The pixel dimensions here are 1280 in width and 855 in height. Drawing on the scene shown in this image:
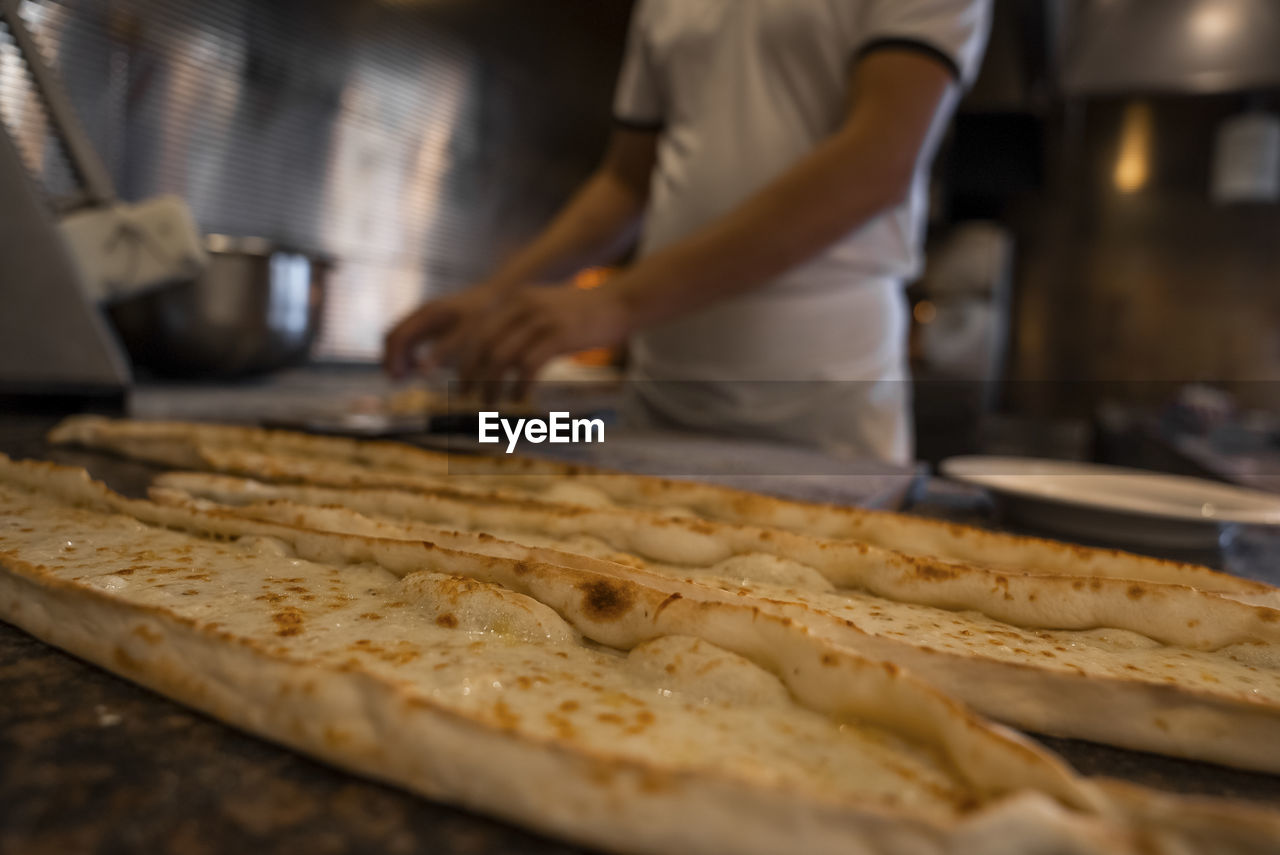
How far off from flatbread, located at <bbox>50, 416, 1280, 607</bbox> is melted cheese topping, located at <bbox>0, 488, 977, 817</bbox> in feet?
1.23

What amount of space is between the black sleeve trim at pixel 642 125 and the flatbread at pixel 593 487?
1.40 meters

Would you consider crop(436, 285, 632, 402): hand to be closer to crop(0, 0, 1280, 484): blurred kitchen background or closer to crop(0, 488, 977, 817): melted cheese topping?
crop(0, 488, 977, 817): melted cheese topping

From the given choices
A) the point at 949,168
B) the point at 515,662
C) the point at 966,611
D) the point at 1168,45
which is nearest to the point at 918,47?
the point at 966,611

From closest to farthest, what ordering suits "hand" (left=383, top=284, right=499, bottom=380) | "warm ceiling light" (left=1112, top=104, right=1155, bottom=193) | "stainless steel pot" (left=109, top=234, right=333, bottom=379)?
"hand" (left=383, top=284, right=499, bottom=380) < "stainless steel pot" (left=109, top=234, right=333, bottom=379) < "warm ceiling light" (left=1112, top=104, right=1155, bottom=193)

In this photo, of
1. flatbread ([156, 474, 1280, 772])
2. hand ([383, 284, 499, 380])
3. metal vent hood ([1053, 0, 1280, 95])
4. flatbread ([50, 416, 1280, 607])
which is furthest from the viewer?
metal vent hood ([1053, 0, 1280, 95])

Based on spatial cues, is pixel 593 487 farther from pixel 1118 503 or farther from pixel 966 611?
pixel 1118 503

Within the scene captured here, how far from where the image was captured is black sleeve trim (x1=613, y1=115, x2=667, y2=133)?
7.88 ft

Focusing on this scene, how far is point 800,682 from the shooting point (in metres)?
0.56

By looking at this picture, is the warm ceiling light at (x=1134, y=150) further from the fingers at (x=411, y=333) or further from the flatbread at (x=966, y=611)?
the flatbread at (x=966, y=611)

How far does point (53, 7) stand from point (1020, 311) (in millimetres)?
5189

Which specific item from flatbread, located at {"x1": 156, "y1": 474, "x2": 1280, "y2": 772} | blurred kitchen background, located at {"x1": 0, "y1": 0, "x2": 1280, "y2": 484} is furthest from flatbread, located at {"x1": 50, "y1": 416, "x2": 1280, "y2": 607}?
blurred kitchen background, located at {"x1": 0, "y1": 0, "x2": 1280, "y2": 484}

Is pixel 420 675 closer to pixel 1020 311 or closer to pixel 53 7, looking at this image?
pixel 53 7

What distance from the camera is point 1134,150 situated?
527 centimetres

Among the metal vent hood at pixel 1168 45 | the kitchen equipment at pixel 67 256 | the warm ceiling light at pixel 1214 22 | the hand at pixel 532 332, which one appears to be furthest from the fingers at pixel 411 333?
the warm ceiling light at pixel 1214 22
